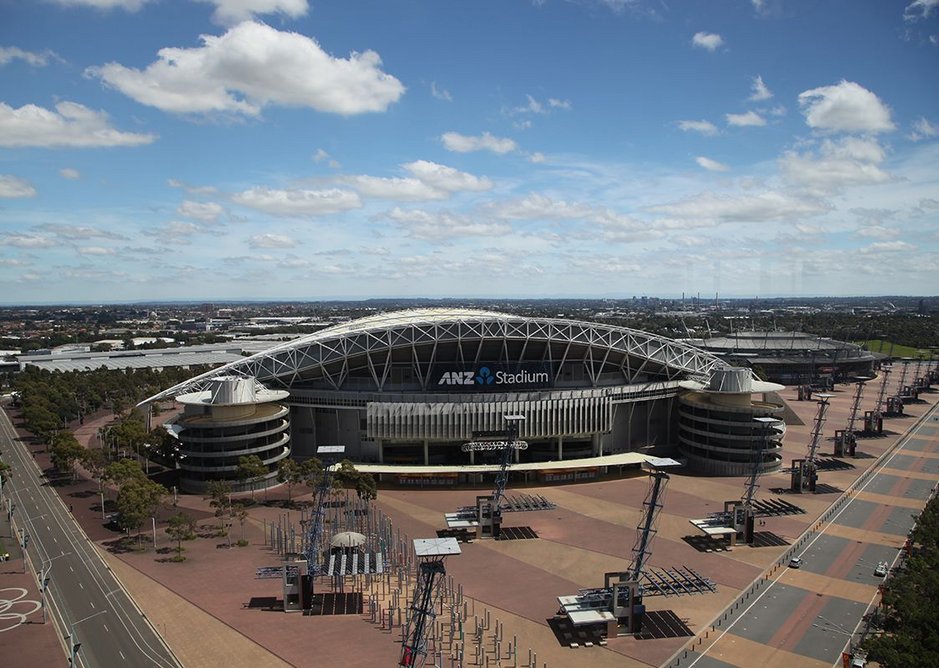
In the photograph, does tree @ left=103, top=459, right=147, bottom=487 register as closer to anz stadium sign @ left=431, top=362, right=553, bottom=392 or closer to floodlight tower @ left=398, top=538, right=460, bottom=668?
anz stadium sign @ left=431, top=362, right=553, bottom=392

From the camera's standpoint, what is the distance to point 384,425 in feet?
350

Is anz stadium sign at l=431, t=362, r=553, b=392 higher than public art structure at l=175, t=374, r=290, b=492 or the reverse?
higher

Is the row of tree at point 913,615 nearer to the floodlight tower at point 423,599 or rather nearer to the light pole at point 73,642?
the floodlight tower at point 423,599

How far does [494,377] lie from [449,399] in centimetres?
943

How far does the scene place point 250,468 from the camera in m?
95.4

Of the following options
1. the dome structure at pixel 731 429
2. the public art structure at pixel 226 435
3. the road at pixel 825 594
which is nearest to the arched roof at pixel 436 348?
the public art structure at pixel 226 435

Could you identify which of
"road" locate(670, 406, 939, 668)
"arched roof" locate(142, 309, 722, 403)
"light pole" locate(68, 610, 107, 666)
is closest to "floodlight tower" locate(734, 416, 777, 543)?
"road" locate(670, 406, 939, 668)

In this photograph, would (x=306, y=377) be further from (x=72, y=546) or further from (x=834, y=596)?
(x=834, y=596)

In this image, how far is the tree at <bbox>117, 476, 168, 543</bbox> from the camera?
77188mm

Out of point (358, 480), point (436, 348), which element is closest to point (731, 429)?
point (436, 348)

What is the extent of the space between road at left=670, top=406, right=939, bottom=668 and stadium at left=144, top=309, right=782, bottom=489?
20.6m

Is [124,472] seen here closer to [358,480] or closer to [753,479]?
[358,480]

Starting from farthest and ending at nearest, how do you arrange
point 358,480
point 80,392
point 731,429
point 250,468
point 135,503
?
point 80,392, point 731,429, point 250,468, point 358,480, point 135,503

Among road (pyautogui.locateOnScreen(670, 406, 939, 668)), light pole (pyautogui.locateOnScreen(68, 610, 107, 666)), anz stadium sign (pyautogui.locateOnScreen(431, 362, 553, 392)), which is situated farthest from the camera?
anz stadium sign (pyautogui.locateOnScreen(431, 362, 553, 392))
